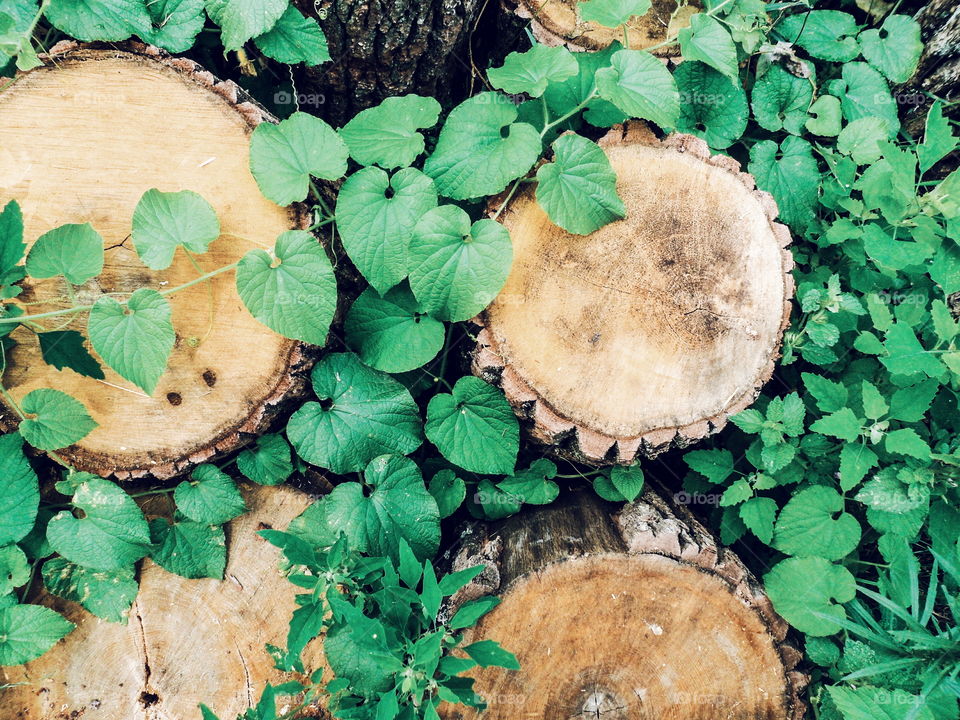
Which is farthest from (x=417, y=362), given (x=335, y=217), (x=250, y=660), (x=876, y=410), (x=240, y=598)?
(x=876, y=410)

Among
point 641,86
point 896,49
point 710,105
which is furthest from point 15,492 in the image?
point 896,49

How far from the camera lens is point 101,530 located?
6.14 feet

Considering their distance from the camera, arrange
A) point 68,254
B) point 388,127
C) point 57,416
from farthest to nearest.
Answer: point 388,127, point 57,416, point 68,254

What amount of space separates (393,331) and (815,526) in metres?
1.58

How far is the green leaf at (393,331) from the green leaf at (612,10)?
3.33ft

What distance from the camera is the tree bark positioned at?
197cm

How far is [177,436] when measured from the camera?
6.15 feet

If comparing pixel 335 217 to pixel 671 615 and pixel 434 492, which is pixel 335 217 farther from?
pixel 671 615

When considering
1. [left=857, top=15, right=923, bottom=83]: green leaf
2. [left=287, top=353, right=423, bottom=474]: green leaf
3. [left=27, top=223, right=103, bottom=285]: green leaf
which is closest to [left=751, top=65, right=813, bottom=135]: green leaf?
[left=857, top=15, right=923, bottom=83]: green leaf

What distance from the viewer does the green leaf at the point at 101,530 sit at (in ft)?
6.06

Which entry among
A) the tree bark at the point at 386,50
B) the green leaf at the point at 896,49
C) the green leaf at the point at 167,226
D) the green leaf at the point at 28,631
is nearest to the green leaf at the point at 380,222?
the green leaf at the point at 167,226

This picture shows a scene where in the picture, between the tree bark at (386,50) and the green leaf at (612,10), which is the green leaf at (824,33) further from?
the tree bark at (386,50)

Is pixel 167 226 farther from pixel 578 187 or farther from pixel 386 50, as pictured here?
pixel 578 187

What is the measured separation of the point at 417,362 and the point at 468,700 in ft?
3.17
